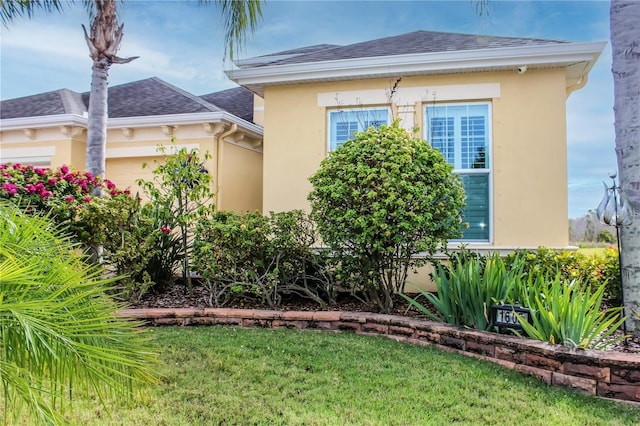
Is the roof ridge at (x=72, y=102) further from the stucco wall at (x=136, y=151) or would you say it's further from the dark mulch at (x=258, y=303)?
the dark mulch at (x=258, y=303)

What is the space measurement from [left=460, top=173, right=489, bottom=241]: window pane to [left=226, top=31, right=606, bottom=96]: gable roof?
1.71 metres

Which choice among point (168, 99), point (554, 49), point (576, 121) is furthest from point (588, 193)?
point (168, 99)

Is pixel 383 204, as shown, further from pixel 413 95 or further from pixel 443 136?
pixel 413 95

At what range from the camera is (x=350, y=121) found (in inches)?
292

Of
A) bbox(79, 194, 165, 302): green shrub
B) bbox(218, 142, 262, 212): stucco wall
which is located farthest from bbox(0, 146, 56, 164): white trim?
bbox(79, 194, 165, 302): green shrub

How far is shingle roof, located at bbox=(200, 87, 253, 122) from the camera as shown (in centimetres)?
1053

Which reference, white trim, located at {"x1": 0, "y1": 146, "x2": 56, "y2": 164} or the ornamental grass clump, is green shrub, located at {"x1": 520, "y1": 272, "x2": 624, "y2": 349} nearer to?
the ornamental grass clump

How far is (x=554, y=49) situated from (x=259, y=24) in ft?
15.4

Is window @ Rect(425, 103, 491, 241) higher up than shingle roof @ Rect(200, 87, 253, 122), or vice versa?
shingle roof @ Rect(200, 87, 253, 122)

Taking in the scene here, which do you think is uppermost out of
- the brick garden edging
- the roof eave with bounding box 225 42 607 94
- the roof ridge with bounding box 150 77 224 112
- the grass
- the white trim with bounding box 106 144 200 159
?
the roof ridge with bounding box 150 77 224 112

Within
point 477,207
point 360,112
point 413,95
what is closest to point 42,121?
point 360,112

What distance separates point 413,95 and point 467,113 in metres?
0.91

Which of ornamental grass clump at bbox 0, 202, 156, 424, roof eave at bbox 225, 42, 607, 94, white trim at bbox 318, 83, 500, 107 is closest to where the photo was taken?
ornamental grass clump at bbox 0, 202, 156, 424

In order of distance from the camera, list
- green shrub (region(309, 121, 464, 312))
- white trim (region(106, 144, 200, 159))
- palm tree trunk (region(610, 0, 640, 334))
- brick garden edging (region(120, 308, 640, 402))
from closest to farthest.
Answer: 1. brick garden edging (region(120, 308, 640, 402))
2. palm tree trunk (region(610, 0, 640, 334))
3. green shrub (region(309, 121, 464, 312))
4. white trim (region(106, 144, 200, 159))
